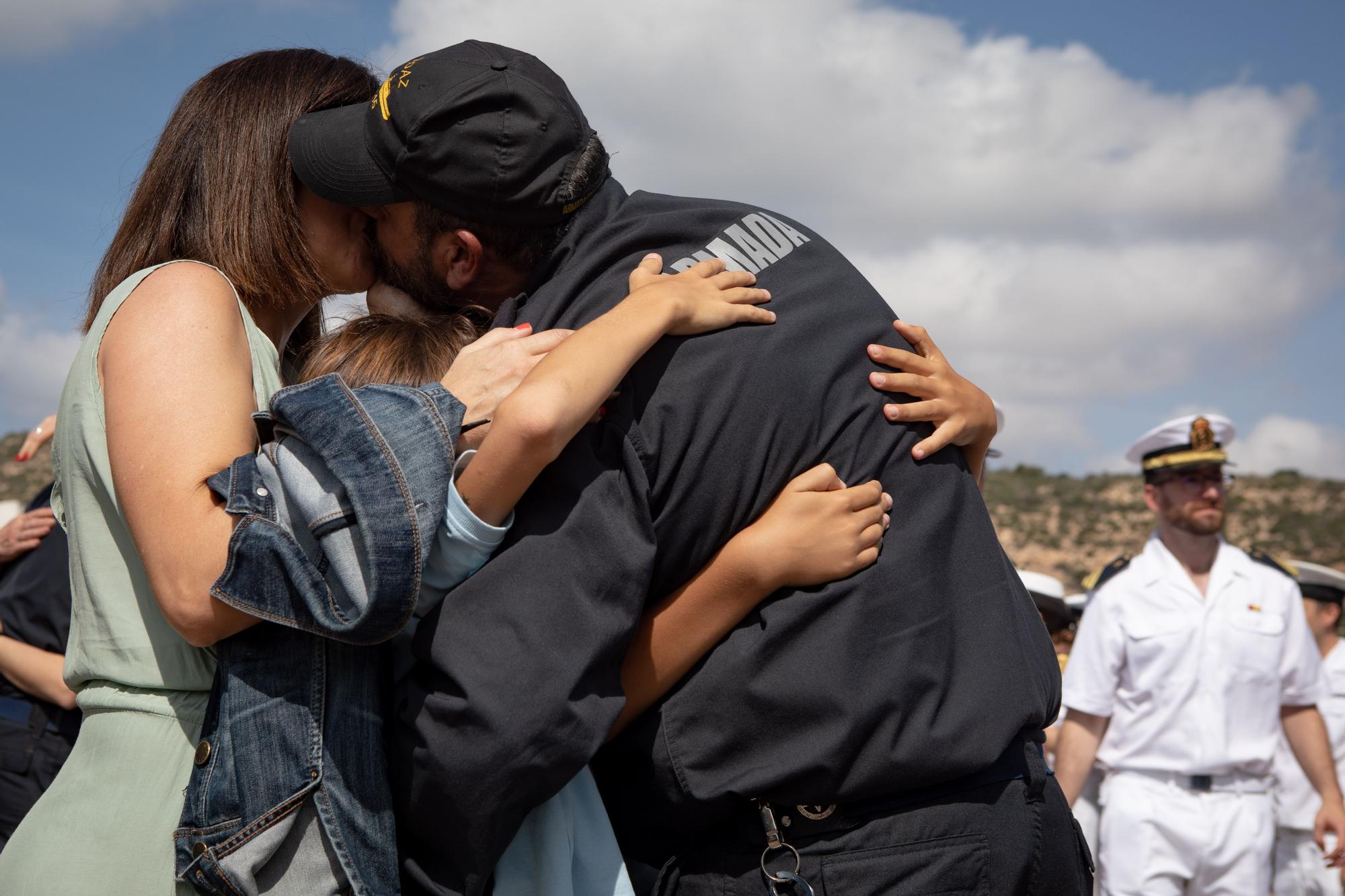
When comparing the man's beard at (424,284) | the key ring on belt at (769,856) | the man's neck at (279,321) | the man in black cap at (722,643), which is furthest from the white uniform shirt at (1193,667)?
the man's neck at (279,321)

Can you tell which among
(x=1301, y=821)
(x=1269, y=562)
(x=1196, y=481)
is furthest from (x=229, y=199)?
(x=1301, y=821)

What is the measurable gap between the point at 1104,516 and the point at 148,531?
37641mm

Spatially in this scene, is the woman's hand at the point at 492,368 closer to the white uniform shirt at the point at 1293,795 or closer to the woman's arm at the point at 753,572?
the woman's arm at the point at 753,572

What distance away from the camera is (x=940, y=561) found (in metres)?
2.02

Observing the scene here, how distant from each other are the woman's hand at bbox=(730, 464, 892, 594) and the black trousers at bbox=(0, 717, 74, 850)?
3229 mm

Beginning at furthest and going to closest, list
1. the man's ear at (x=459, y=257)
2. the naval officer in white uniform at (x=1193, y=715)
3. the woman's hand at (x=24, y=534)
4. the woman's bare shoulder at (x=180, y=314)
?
1. the naval officer in white uniform at (x=1193, y=715)
2. the woman's hand at (x=24, y=534)
3. the man's ear at (x=459, y=257)
4. the woman's bare shoulder at (x=180, y=314)

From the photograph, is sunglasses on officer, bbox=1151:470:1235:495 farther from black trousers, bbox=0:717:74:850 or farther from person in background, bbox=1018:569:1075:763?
black trousers, bbox=0:717:74:850

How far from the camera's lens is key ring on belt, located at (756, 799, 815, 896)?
1.90 meters

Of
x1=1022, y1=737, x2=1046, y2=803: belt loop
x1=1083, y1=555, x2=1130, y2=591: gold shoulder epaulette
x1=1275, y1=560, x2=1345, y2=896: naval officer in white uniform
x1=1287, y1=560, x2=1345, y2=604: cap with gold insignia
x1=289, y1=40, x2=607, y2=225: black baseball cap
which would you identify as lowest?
x1=1275, y1=560, x2=1345, y2=896: naval officer in white uniform

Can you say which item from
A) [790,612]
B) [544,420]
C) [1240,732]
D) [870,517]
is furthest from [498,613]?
[1240,732]

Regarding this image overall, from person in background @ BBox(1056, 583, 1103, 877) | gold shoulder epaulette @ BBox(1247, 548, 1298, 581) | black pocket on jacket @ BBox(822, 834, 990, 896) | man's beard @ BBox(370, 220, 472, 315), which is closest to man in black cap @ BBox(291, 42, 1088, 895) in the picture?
black pocket on jacket @ BBox(822, 834, 990, 896)

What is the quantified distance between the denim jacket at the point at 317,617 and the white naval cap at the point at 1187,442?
5943 millimetres

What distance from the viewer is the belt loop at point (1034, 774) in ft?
6.64

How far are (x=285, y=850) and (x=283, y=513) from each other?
55 centimetres
